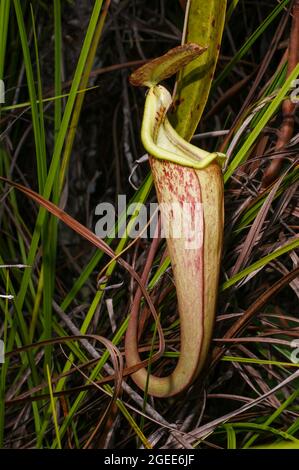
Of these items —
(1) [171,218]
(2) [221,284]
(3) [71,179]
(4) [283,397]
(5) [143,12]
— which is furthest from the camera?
(5) [143,12]

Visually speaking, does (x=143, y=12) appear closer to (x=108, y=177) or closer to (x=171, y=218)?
(x=108, y=177)

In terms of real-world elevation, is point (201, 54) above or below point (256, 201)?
above

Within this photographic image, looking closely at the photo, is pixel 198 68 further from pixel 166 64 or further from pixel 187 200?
pixel 187 200

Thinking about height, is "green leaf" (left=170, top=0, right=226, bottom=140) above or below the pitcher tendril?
above

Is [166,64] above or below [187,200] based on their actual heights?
above

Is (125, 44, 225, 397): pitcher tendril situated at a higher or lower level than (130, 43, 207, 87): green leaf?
lower

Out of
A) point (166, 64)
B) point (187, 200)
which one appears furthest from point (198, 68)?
point (187, 200)

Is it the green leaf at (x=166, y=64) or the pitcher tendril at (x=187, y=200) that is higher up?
the green leaf at (x=166, y=64)

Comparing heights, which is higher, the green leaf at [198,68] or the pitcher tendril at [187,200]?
the green leaf at [198,68]

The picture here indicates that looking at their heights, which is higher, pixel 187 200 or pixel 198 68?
pixel 198 68

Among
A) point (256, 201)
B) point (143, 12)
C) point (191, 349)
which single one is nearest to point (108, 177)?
point (143, 12)
